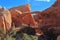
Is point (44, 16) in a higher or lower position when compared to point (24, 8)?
lower

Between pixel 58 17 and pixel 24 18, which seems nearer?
pixel 58 17

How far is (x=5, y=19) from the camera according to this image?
35312mm

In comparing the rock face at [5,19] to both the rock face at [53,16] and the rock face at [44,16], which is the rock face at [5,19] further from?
the rock face at [53,16]

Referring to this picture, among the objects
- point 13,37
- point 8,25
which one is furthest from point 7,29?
point 13,37

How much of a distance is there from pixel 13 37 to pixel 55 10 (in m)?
6.45

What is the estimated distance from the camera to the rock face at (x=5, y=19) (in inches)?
1339

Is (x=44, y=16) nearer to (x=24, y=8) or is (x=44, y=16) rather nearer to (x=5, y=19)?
(x=5, y=19)

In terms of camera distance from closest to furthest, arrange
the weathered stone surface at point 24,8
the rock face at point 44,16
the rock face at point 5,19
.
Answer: the rock face at point 44,16, the rock face at point 5,19, the weathered stone surface at point 24,8

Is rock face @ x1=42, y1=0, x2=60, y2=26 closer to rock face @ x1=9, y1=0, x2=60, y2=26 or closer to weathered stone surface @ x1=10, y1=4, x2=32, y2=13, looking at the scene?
rock face @ x1=9, y1=0, x2=60, y2=26

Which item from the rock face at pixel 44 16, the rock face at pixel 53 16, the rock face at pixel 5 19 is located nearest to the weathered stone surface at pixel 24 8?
the rock face at pixel 44 16

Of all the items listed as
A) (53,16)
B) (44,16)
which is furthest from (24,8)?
(53,16)

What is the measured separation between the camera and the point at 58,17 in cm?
3247

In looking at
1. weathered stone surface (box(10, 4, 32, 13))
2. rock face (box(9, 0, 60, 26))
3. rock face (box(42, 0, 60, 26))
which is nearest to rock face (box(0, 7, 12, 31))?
rock face (box(9, 0, 60, 26))

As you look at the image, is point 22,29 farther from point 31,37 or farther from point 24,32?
point 31,37
